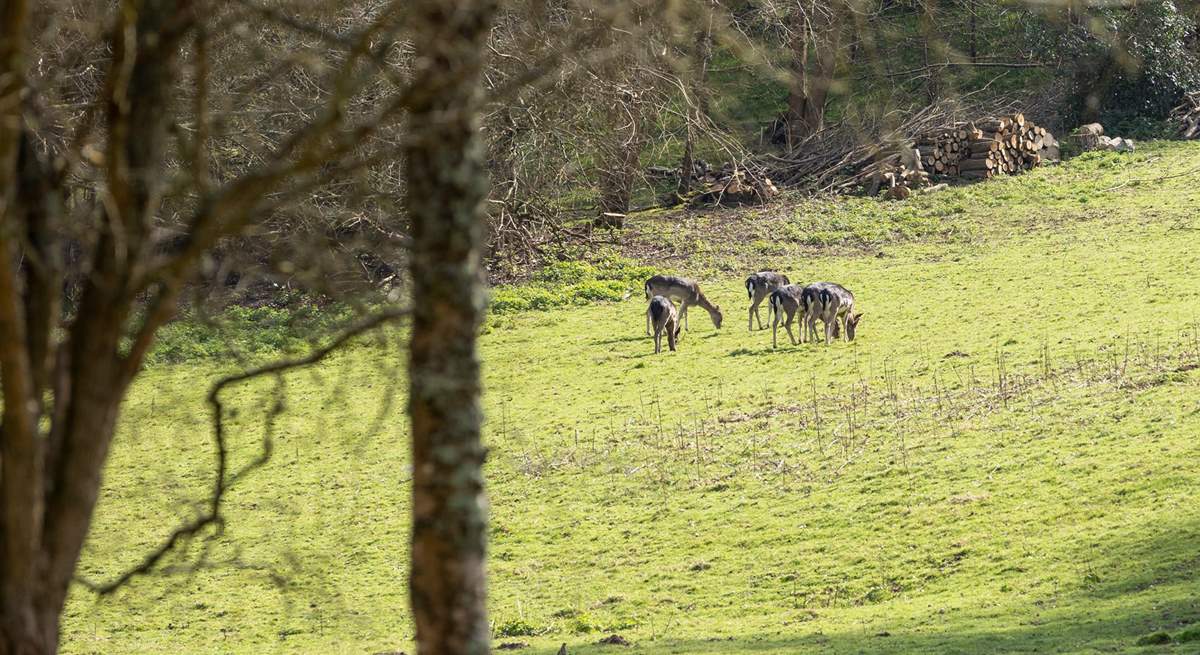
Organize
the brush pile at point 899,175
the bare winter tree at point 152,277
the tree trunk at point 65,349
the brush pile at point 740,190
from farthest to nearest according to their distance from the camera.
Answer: the brush pile at point 740,190, the brush pile at point 899,175, the tree trunk at point 65,349, the bare winter tree at point 152,277

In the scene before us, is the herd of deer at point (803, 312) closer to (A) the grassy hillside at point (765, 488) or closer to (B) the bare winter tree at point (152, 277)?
(A) the grassy hillside at point (765, 488)

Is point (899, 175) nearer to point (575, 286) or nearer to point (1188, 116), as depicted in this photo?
point (1188, 116)

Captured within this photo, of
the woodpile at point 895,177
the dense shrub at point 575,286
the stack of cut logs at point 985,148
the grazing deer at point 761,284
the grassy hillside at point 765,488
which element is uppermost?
the stack of cut logs at point 985,148

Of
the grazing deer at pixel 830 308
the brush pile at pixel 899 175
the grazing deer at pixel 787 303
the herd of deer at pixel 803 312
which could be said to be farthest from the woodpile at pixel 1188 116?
the grazing deer at pixel 787 303

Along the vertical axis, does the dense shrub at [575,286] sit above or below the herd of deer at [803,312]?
above

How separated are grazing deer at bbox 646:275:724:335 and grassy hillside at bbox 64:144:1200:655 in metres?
0.36

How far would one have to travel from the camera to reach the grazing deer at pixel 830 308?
24009 mm

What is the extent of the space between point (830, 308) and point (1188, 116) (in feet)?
59.3

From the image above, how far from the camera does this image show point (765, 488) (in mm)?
16875

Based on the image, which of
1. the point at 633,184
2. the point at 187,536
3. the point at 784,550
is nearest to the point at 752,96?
the point at 633,184

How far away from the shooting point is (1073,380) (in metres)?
19.0

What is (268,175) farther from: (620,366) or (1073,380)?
(620,366)

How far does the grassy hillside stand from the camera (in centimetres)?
1305

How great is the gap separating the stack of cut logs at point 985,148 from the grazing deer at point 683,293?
10.4 m
